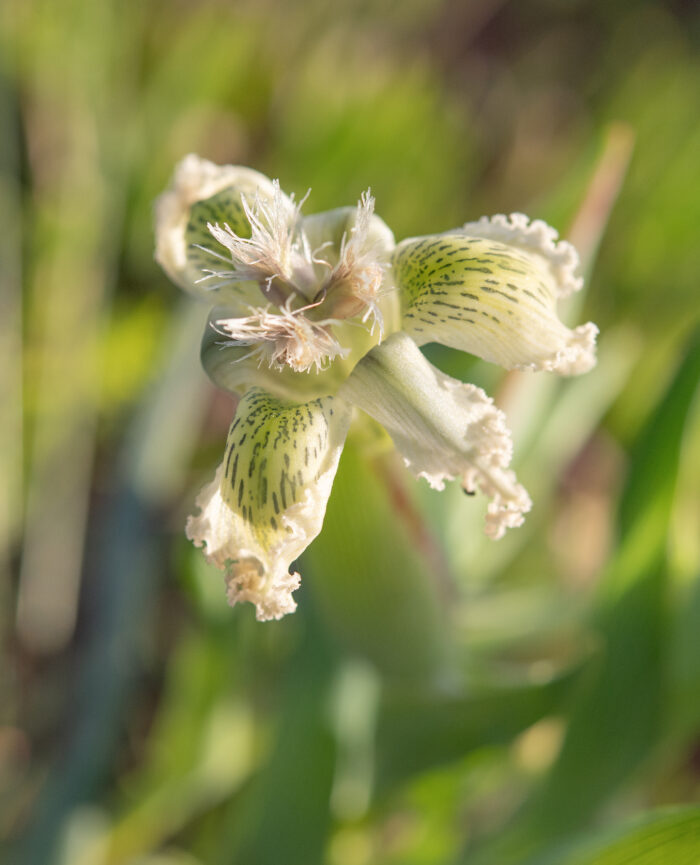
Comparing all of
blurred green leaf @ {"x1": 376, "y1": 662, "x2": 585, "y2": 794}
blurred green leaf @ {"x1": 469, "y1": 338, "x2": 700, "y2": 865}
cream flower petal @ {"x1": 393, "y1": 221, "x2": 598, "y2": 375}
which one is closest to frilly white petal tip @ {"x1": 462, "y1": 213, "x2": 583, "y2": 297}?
cream flower petal @ {"x1": 393, "y1": 221, "x2": 598, "y2": 375}

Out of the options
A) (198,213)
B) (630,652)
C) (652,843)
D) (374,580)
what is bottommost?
(652,843)

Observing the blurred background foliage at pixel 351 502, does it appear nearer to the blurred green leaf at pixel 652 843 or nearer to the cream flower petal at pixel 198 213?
the blurred green leaf at pixel 652 843

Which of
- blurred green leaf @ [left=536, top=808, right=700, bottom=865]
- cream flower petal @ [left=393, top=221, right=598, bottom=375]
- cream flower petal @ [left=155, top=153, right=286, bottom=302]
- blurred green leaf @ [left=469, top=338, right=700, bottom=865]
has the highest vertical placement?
cream flower petal @ [left=155, top=153, right=286, bottom=302]

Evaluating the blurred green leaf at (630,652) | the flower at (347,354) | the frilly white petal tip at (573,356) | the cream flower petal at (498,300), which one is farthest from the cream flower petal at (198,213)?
the blurred green leaf at (630,652)

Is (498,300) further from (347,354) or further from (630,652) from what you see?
(630,652)

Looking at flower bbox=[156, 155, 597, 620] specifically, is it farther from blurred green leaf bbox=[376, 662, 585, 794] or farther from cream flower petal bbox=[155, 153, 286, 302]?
blurred green leaf bbox=[376, 662, 585, 794]

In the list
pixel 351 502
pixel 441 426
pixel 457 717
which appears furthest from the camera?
pixel 457 717

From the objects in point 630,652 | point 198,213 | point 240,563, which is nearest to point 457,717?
point 630,652

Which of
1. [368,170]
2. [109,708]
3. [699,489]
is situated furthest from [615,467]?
[109,708]
